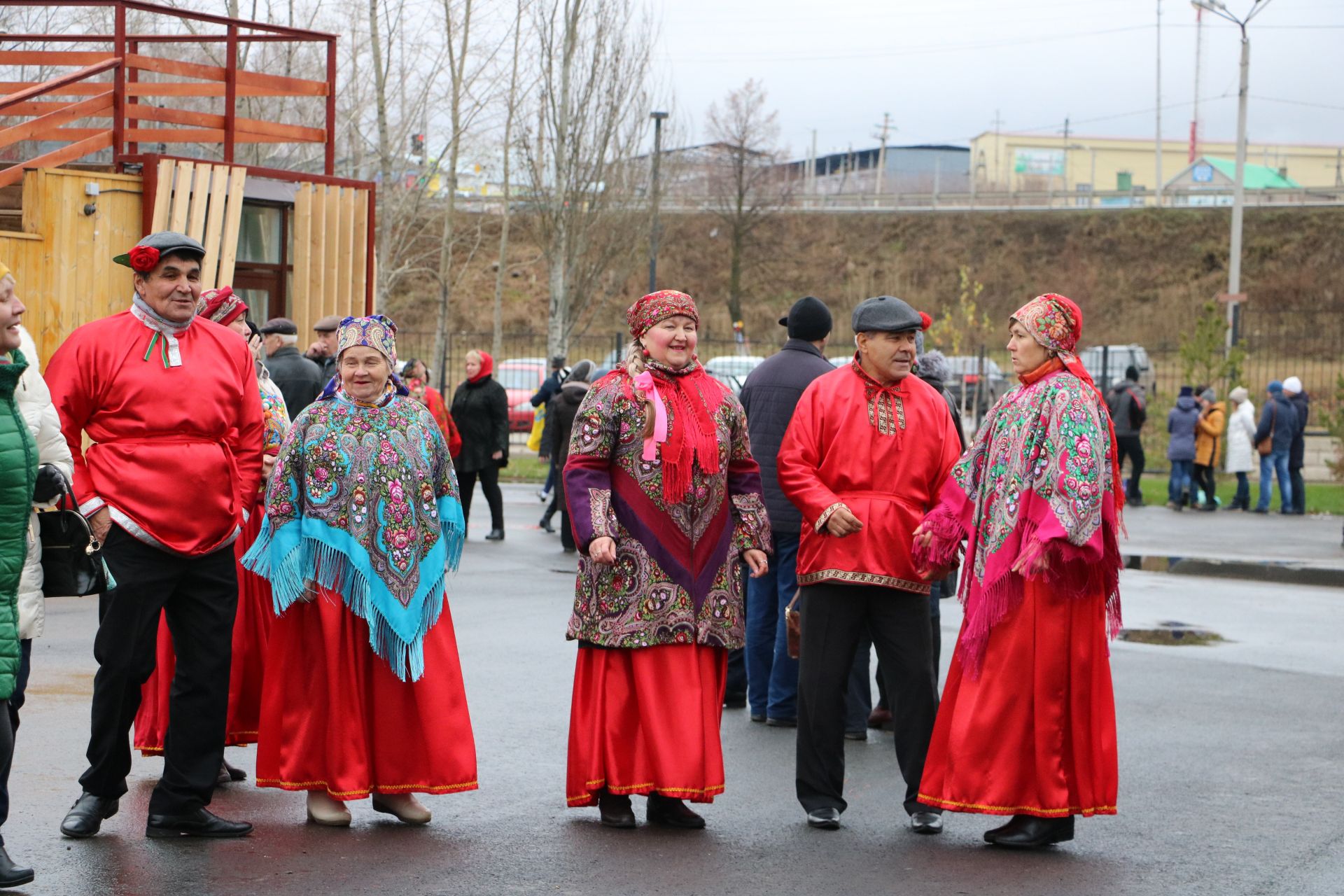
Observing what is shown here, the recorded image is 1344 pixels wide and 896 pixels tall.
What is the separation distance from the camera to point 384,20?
86.3 ft

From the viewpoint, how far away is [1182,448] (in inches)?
845

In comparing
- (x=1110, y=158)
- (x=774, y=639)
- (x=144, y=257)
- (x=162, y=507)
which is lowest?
(x=774, y=639)

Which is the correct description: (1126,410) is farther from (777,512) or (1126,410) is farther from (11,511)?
(11,511)

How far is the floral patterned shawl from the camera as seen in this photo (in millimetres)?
5699

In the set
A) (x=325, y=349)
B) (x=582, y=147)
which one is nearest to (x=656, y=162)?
(x=582, y=147)

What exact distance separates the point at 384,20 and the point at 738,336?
2511 cm

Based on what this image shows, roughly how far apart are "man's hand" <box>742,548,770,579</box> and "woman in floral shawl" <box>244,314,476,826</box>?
1.20 metres

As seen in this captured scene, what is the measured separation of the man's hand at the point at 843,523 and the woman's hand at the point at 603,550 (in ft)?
2.76

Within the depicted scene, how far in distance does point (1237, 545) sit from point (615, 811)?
13.1m

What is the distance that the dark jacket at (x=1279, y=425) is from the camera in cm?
2089

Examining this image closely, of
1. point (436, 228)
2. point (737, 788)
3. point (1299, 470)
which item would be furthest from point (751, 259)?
point (737, 788)

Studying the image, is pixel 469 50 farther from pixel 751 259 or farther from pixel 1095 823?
pixel 751 259

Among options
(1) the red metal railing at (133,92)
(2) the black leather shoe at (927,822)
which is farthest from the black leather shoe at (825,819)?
(1) the red metal railing at (133,92)

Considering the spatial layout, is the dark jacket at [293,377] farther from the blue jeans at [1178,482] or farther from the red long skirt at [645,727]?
the blue jeans at [1178,482]
